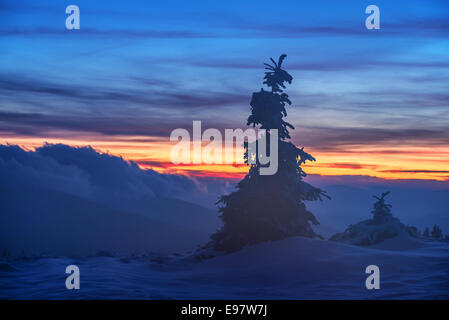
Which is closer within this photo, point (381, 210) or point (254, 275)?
point (254, 275)

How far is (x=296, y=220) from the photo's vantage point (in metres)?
24.8

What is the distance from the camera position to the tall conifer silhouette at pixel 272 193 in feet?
79.6

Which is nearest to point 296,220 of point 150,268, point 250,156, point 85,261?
point 250,156

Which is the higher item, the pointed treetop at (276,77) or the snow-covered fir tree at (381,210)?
the pointed treetop at (276,77)

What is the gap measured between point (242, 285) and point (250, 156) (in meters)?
8.42

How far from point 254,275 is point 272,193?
6.23 metres

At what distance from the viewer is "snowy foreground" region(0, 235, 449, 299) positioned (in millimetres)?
14695

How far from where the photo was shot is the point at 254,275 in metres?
18.8

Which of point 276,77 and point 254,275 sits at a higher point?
point 276,77

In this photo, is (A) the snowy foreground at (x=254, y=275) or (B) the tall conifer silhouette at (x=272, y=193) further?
(B) the tall conifer silhouette at (x=272, y=193)

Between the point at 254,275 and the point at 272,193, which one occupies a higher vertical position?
the point at 272,193

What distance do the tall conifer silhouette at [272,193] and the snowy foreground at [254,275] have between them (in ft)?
3.52

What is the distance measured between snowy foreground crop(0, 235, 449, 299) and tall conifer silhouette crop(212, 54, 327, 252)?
1.07m
